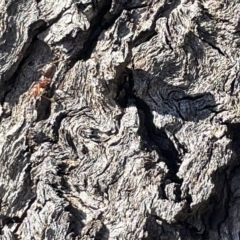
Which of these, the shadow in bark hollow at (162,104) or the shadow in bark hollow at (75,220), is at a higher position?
the shadow in bark hollow at (162,104)

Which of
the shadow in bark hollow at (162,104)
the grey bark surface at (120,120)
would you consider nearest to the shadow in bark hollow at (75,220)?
the grey bark surface at (120,120)

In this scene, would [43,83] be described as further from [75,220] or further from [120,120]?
[75,220]

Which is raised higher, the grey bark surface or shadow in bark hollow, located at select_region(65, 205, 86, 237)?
the grey bark surface

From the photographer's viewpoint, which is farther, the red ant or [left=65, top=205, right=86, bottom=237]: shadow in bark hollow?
the red ant

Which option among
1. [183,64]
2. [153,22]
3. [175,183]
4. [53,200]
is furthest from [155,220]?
[153,22]

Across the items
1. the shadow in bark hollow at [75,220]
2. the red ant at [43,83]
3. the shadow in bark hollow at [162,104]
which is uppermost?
the shadow in bark hollow at [162,104]

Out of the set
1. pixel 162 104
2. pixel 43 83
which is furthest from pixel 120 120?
pixel 43 83

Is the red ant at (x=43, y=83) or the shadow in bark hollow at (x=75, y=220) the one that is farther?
the red ant at (x=43, y=83)

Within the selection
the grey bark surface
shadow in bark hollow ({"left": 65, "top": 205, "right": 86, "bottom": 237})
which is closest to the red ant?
the grey bark surface

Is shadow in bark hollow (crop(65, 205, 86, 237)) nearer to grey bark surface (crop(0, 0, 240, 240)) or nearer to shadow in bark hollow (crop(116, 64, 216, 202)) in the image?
grey bark surface (crop(0, 0, 240, 240))

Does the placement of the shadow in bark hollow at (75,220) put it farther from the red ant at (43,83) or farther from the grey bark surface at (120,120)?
the red ant at (43,83)
